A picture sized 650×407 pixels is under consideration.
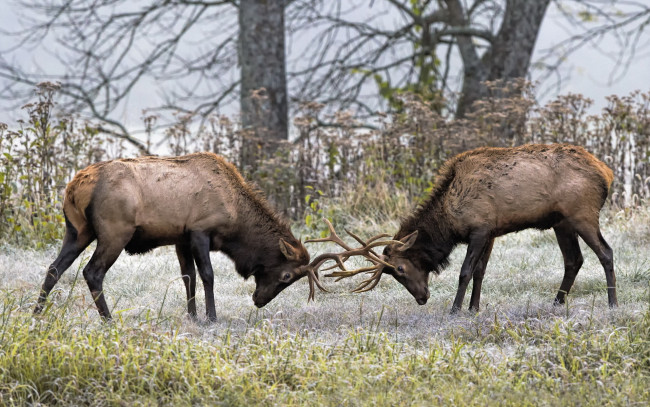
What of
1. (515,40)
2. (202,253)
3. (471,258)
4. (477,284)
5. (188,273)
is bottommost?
(477,284)

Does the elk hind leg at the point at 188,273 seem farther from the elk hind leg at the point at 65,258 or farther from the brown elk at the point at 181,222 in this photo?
the elk hind leg at the point at 65,258

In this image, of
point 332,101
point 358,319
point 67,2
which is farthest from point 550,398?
point 67,2

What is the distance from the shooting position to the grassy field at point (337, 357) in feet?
14.7

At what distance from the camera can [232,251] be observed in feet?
21.7

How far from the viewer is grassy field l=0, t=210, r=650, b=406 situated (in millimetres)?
4473

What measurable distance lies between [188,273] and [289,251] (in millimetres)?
937

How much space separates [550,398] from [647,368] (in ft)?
3.46

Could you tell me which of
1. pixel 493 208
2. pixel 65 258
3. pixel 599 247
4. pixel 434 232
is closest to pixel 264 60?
pixel 434 232

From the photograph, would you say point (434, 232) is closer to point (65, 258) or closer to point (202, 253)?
point (202, 253)

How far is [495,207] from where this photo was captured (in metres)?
6.49

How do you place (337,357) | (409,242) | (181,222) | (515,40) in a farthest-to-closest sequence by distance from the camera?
(515,40)
(409,242)
(181,222)
(337,357)

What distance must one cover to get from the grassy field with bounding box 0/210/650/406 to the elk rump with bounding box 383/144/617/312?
0.40 meters

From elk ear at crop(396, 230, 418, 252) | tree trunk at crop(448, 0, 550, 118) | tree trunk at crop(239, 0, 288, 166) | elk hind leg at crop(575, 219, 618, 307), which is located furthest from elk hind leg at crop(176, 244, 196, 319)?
tree trunk at crop(448, 0, 550, 118)

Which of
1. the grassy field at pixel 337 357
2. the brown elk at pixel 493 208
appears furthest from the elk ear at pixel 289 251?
the grassy field at pixel 337 357
